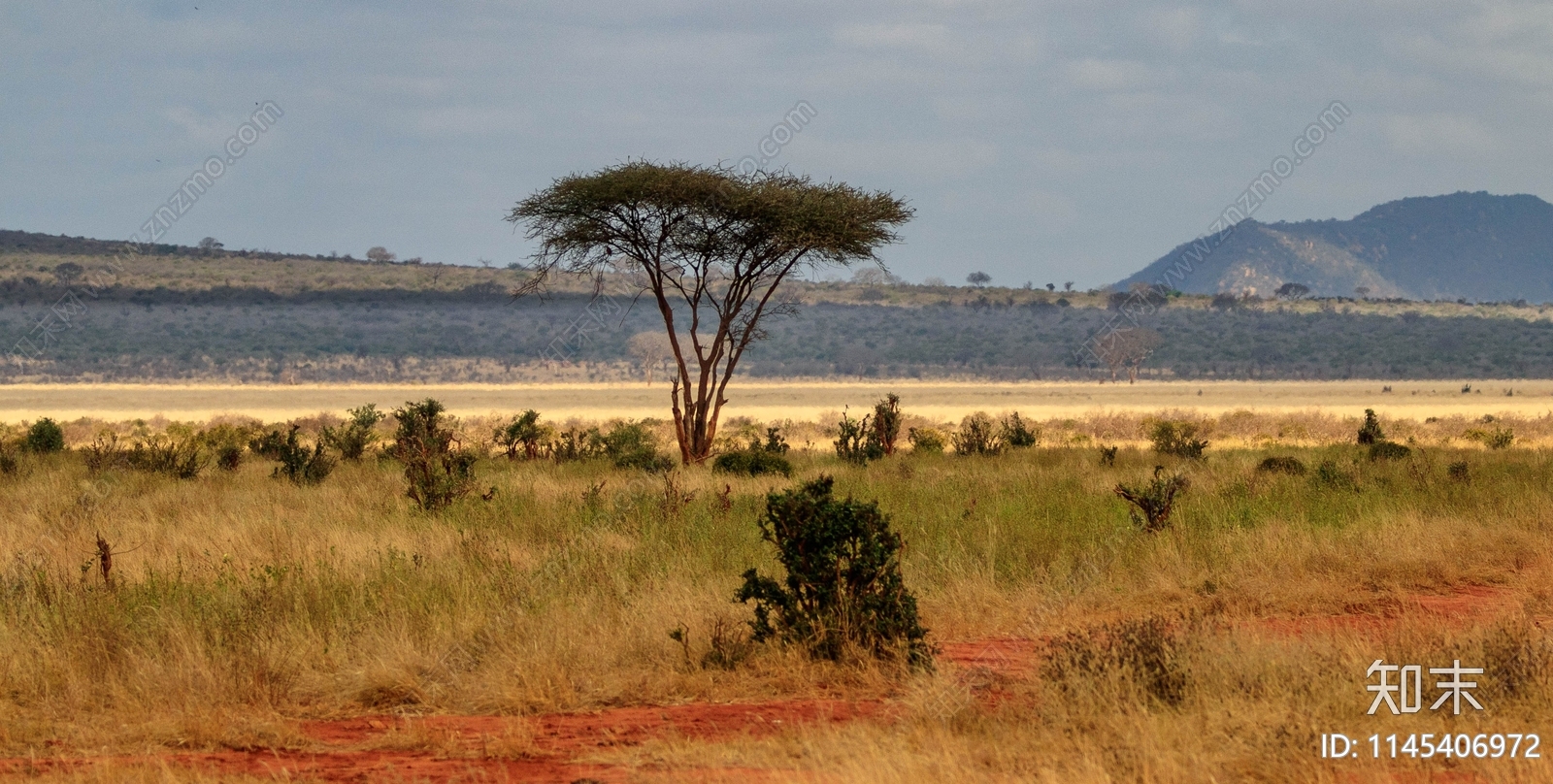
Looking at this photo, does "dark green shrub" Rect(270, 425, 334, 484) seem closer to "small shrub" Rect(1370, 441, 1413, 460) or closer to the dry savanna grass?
the dry savanna grass

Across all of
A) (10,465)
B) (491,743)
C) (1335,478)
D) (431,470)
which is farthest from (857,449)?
(491,743)

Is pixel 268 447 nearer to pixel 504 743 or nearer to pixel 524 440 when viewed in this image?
pixel 524 440

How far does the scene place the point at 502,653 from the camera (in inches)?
275

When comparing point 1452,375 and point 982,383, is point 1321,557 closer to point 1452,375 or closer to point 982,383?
point 982,383

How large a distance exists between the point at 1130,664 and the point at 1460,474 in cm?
1132

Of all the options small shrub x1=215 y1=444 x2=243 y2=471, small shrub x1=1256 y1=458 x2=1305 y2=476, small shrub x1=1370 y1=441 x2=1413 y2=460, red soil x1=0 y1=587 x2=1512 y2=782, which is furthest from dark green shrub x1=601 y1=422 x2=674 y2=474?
red soil x1=0 y1=587 x2=1512 y2=782

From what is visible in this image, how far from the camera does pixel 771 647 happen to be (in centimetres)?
722

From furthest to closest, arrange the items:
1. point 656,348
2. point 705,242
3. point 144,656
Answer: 1. point 656,348
2. point 705,242
3. point 144,656

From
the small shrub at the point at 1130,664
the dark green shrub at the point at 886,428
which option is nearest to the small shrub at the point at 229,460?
the dark green shrub at the point at 886,428

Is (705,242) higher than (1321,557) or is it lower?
higher

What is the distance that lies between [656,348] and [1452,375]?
175 feet

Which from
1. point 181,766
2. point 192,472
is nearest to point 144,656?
point 181,766

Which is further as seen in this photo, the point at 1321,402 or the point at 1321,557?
the point at 1321,402

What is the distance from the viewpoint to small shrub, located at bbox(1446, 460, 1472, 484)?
1487cm
